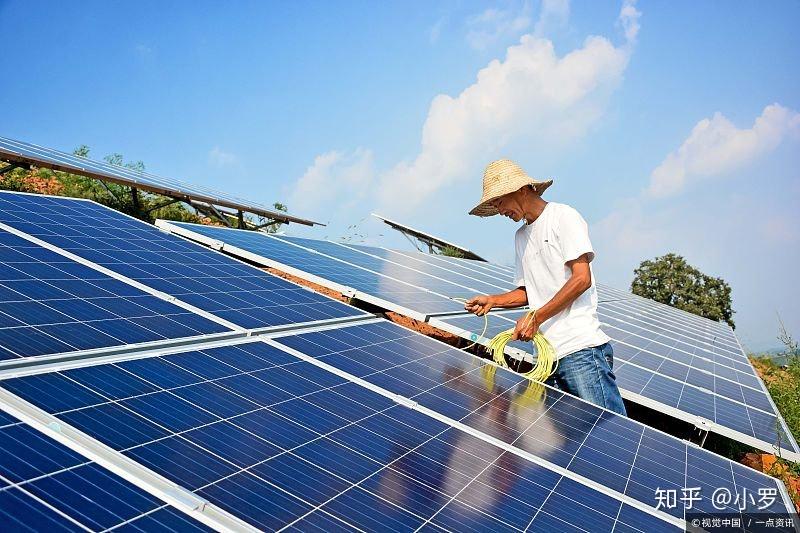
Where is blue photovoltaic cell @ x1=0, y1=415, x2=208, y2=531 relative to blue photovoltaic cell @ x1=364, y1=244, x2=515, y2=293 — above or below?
below

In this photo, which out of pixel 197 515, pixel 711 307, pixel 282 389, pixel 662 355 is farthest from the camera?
pixel 711 307

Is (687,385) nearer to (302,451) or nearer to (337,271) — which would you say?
(337,271)

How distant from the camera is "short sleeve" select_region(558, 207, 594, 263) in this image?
627cm

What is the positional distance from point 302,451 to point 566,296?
3394 millimetres

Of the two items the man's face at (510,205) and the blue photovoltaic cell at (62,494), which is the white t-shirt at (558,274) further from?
the blue photovoltaic cell at (62,494)

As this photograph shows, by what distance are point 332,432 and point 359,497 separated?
747mm

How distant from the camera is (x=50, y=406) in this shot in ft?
10.6

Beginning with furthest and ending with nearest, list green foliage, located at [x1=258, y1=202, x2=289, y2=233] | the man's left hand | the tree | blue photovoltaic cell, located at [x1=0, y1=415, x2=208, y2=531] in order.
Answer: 1. the tree
2. green foliage, located at [x1=258, y1=202, x2=289, y2=233]
3. the man's left hand
4. blue photovoltaic cell, located at [x1=0, y1=415, x2=208, y2=531]

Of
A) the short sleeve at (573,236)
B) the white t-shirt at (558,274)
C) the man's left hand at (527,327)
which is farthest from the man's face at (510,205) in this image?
the man's left hand at (527,327)

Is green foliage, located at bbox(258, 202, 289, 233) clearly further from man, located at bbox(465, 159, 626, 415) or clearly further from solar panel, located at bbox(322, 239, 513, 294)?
man, located at bbox(465, 159, 626, 415)

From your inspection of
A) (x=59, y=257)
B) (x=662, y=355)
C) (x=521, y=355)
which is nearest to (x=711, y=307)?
(x=662, y=355)

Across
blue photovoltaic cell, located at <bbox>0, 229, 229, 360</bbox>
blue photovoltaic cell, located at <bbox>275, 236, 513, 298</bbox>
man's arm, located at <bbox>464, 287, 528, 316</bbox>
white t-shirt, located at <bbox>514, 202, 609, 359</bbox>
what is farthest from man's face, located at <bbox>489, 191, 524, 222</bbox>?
blue photovoltaic cell, located at <bbox>275, 236, 513, 298</bbox>

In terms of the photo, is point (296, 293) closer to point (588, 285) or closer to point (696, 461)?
point (588, 285)

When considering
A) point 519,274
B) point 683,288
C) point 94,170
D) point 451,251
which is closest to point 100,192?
point 94,170
